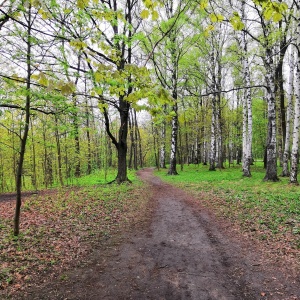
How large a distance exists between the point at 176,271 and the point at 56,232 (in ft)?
11.8

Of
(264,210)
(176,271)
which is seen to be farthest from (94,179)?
(176,271)

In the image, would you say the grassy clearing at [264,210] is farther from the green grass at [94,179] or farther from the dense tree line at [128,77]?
the green grass at [94,179]

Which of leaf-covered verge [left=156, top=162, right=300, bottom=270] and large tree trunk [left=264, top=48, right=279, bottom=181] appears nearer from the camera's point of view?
leaf-covered verge [left=156, top=162, right=300, bottom=270]

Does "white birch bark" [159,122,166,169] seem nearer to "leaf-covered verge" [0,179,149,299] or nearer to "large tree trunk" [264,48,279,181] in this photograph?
"large tree trunk" [264,48,279,181]

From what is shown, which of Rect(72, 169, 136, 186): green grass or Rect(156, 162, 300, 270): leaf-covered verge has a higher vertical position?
Rect(156, 162, 300, 270): leaf-covered verge

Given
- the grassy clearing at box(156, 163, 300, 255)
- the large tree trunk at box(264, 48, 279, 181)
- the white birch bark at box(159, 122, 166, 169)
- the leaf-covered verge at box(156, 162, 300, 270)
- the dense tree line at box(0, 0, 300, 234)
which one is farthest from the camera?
the white birch bark at box(159, 122, 166, 169)

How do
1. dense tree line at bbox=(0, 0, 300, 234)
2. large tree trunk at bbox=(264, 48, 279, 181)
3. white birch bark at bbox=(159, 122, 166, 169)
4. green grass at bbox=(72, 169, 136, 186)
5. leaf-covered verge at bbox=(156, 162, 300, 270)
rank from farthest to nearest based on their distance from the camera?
1. white birch bark at bbox=(159, 122, 166, 169)
2. green grass at bbox=(72, 169, 136, 186)
3. large tree trunk at bbox=(264, 48, 279, 181)
4. leaf-covered verge at bbox=(156, 162, 300, 270)
5. dense tree line at bbox=(0, 0, 300, 234)

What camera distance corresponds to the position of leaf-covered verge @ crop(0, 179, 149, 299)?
14.5 feet

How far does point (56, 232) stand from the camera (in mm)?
6305

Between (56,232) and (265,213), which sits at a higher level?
(265,213)

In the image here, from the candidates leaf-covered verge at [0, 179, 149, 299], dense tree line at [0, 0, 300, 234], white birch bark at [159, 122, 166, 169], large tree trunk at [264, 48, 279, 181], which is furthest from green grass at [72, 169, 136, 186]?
large tree trunk at [264, 48, 279, 181]

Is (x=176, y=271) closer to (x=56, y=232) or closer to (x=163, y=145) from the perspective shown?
(x=56, y=232)

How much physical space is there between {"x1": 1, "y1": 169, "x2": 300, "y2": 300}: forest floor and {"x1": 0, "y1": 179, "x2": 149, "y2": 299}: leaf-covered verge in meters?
0.32

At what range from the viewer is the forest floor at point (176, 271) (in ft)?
12.3
